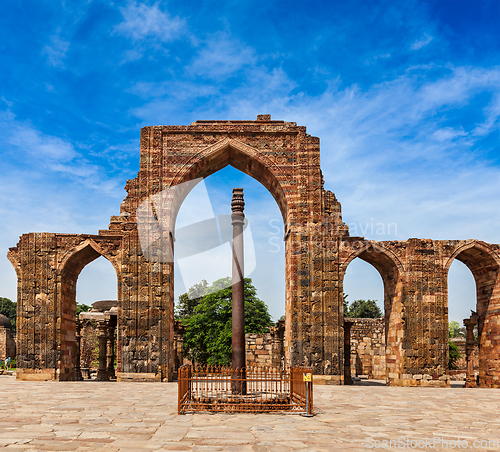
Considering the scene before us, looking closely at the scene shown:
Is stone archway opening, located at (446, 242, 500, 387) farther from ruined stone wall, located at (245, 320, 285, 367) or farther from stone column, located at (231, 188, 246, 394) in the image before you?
stone column, located at (231, 188, 246, 394)

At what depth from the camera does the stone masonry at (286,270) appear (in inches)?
602

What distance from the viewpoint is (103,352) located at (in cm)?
1842

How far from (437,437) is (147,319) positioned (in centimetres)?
1103

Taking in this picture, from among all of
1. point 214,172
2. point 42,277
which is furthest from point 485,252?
point 42,277

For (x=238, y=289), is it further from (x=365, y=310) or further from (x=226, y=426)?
(x=365, y=310)

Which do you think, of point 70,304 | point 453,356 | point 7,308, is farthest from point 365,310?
point 7,308

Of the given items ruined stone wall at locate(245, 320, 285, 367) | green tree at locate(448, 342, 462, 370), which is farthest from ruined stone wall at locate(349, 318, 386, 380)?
green tree at locate(448, 342, 462, 370)

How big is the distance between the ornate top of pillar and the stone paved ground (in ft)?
13.5

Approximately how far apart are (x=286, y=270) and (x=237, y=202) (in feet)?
24.8

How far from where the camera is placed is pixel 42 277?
15.8 m

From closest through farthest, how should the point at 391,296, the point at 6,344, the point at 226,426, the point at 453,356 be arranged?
the point at 226,426 → the point at 391,296 → the point at 453,356 → the point at 6,344

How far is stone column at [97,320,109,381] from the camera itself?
712 inches

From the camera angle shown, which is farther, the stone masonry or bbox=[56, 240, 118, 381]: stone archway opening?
bbox=[56, 240, 118, 381]: stone archway opening
